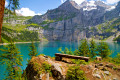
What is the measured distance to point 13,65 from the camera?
58.3 ft

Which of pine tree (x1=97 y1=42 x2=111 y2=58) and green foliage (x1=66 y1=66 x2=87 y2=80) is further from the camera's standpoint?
pine tree (x1=97 y1=42 x2=111 y2=58)

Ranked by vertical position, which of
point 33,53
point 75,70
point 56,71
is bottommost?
point 33,53

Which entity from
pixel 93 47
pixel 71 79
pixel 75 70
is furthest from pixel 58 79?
pixel 93 47

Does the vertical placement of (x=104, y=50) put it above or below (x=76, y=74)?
below

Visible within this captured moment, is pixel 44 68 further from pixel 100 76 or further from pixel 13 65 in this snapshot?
pixel 13 65

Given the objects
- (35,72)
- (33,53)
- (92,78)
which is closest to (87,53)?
(33,53)

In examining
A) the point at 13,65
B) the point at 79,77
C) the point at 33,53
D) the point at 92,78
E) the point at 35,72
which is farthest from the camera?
the point at 33,53

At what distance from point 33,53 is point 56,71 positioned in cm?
2648

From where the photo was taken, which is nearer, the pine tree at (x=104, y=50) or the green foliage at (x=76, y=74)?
the green foliage at (x=76, y=74)

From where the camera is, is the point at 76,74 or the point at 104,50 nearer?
the point at 76,74

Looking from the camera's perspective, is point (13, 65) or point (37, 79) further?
point (13, 65)

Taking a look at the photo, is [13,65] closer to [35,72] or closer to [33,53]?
[35,72]

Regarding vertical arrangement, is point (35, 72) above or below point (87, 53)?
above

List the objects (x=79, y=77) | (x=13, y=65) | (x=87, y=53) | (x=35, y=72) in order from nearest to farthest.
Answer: (x=79, y=77) → (x=35, y=72) → (x=13, y=65) → (x=87, y=53)
